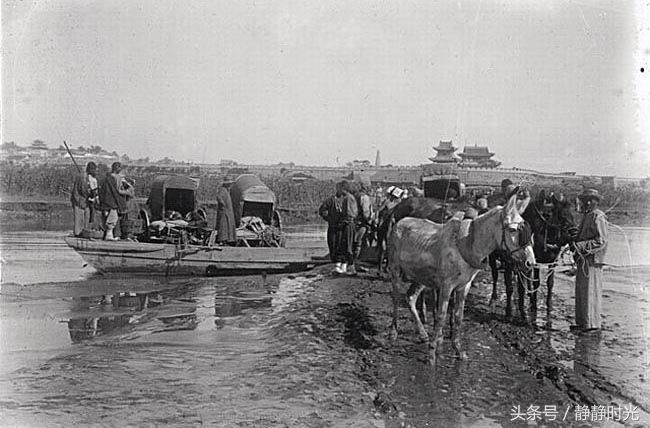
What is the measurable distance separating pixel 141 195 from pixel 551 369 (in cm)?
4105

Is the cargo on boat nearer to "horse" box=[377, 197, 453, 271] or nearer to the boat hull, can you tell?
the boat hull

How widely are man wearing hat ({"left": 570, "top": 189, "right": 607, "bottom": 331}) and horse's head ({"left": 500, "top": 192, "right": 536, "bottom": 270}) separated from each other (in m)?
2.34

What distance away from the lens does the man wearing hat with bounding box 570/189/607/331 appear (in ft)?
28.6

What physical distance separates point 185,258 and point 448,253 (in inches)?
399

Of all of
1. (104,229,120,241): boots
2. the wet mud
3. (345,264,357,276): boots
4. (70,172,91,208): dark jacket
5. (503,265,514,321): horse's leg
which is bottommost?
the wet mud

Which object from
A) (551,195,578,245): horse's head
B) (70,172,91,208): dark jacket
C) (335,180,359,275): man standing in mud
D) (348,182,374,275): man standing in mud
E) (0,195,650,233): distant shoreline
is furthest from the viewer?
(0,195,650,233): distant shoreline

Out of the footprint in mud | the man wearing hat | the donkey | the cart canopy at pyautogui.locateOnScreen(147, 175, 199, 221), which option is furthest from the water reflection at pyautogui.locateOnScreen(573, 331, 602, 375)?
the cart canopy at pyautogui.locateOnScreen(147, 175, 199, 221)

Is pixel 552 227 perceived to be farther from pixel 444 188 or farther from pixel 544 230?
pixel 444 188

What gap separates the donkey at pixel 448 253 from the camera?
22.5 ft

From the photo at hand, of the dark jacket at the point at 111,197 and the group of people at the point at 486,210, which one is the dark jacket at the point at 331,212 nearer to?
the group of people at the point at 486,210

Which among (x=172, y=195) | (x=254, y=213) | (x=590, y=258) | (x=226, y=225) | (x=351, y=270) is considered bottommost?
(x=351, y=270)

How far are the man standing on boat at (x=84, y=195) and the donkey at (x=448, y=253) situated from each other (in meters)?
9.92

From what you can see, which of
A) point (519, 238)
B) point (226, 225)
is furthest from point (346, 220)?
point (519, 238)

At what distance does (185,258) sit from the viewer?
1612cm
